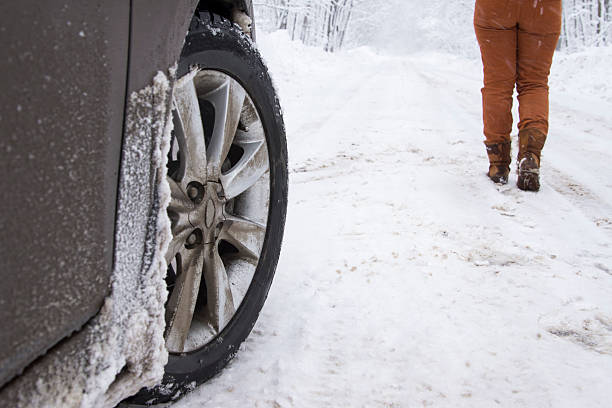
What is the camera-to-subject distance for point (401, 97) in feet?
27.4

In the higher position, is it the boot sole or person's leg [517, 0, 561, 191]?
person's leg [517, 0, 561, 191]

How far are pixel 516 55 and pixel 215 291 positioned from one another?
3179 mm

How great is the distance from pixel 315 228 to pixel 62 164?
1888 millimetres

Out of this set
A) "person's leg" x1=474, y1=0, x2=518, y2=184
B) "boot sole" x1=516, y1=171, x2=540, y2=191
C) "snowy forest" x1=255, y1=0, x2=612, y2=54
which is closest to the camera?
"boot sole" x1=516, y1=171, x2=540, y2=191

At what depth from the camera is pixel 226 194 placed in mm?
1309

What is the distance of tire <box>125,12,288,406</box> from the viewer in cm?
111

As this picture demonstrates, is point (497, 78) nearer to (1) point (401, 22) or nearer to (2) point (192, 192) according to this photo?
(2) point (192, 192)

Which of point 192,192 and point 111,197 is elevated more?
point 111,197

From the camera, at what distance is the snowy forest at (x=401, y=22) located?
974 inches

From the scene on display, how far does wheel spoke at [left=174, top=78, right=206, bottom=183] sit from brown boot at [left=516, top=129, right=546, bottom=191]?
274cm

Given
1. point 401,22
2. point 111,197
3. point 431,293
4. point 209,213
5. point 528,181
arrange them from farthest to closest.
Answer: point 401,22 → point 528,181 → point 431,293 → point 209,213 → point 111,197

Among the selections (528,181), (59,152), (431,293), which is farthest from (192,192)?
(528,181)

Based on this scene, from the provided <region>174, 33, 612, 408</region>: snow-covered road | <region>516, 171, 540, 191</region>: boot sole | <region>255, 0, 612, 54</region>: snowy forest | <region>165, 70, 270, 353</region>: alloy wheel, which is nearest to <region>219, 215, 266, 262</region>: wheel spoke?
<region>165, 70, 270, 353</region>: alloy wheel

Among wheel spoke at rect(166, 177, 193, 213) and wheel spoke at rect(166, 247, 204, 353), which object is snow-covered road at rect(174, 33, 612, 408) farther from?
wheel spoke at rect(166, 177, 193, 213)
